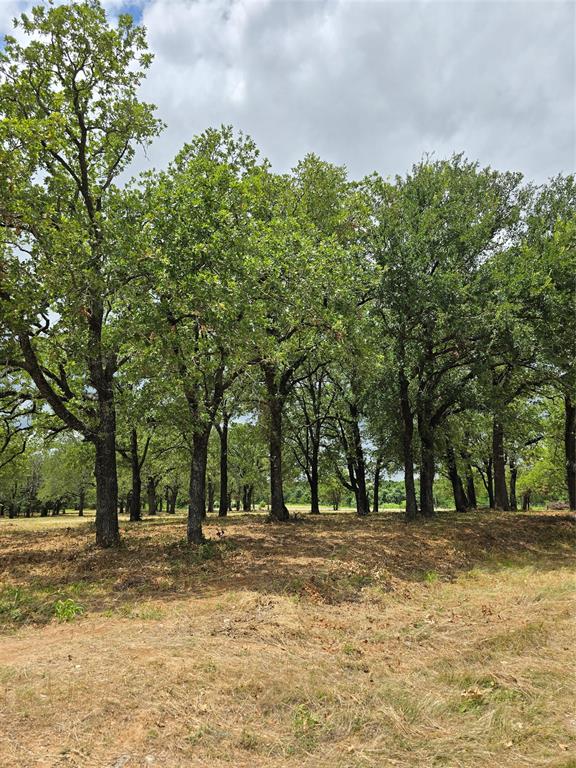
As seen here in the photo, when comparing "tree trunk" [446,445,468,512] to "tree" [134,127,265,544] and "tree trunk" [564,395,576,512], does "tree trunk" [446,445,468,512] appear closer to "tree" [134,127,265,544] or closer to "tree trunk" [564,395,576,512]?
"tree trunk" [564,395,576,512]

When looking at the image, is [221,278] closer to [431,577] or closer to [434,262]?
[431,577]

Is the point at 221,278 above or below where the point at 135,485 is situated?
above

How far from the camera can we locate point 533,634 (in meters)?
7.30

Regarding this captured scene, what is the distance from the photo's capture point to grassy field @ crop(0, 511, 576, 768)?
14.5 feet

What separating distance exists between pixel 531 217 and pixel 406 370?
8.65 metres

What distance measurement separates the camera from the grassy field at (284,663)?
4.41m

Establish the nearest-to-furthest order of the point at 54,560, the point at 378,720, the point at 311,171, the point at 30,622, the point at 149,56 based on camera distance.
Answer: the point at 378,720 < the point at 30,622 < the point at 54,560 < the point at 149,56 < the point at 311,171

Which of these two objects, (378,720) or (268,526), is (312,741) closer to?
(378,720)

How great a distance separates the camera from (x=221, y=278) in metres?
12.0

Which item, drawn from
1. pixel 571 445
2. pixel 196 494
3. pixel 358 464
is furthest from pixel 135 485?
pixel 571 445

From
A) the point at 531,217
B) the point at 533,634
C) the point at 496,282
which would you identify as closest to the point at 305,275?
the point at 496,282

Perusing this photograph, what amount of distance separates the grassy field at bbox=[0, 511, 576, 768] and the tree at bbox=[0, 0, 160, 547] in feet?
18.2

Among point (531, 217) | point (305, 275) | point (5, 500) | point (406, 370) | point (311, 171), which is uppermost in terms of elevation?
point (311, 171)

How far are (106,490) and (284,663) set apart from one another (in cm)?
1010
